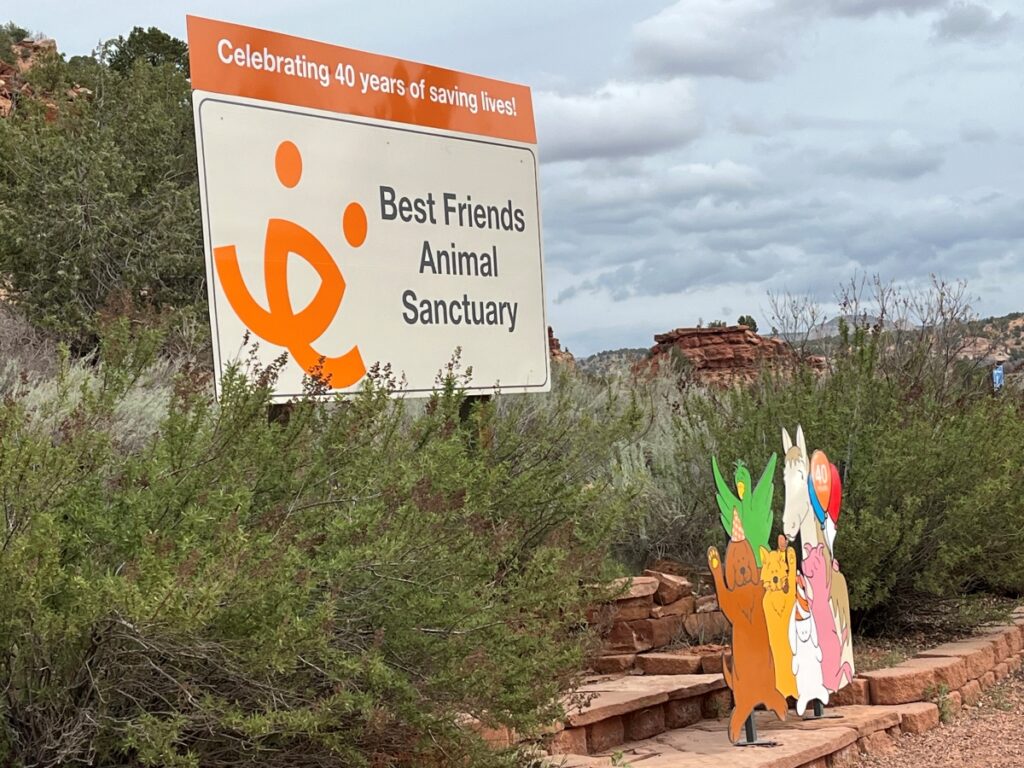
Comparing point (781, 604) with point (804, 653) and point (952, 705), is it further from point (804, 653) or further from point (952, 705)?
point (952, 705)

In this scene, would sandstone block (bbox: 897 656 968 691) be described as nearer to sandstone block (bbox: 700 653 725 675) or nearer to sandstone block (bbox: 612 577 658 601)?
sandstone block (bbox: 700 653 725 675)

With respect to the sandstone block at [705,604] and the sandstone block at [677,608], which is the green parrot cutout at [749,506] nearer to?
the sandstone block at [677,608]

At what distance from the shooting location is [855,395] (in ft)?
34.2

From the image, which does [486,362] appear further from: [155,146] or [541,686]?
[155,146]

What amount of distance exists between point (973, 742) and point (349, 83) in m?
5.35

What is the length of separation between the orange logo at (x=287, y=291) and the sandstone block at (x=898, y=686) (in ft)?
13.0

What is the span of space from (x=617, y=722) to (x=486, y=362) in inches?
87.3

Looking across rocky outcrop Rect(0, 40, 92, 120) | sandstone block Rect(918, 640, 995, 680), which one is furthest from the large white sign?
rocky outcrop Rect(0, 40, 92, 120)

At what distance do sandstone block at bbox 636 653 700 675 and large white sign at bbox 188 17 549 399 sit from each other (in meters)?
1.92

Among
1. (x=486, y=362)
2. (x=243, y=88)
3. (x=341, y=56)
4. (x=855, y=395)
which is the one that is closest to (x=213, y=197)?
(x=243, y=88)

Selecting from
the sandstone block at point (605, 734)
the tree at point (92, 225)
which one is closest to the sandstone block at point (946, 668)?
the sandstone block at point (605, 734)

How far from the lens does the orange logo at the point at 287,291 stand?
6.42 metres

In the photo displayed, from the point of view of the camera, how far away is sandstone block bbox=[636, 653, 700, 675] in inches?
335

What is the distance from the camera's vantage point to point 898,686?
852 centimetres
